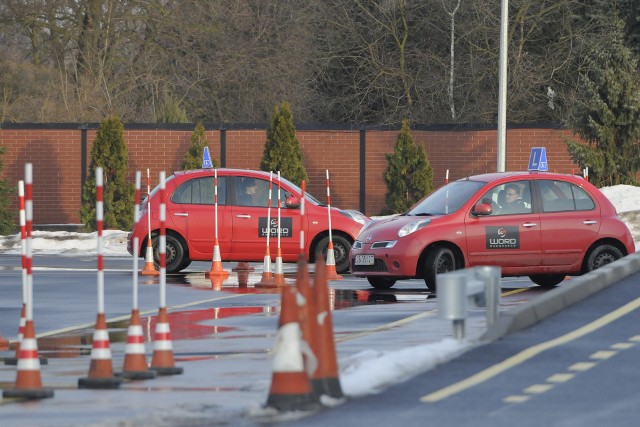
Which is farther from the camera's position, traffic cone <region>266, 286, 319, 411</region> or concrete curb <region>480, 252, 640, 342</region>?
concrete curb <region>480, 252, 640, 342</region>

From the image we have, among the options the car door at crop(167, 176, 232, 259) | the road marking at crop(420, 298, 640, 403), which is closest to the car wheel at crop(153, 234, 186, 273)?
the car door at crop(167, 176, 232, 259)

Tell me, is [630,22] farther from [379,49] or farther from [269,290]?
[269,290]

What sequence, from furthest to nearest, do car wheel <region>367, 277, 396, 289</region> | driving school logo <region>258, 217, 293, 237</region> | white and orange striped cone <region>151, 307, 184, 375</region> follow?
driving school logo <region>258, 217, 293, 237</region> → car wheel <region>367, 277, 396, 289</region> → white and orange striped cone <region>151, 307, 184, 375</region>

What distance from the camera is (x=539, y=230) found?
20969 mm

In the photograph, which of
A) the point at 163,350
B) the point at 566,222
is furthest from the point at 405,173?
the point at 163,350

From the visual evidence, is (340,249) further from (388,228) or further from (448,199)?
(388,228)

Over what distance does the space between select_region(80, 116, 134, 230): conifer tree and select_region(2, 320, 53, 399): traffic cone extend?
27.5m

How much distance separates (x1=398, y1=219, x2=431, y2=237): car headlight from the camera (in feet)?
67.6

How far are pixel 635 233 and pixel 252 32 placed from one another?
26.2 metres

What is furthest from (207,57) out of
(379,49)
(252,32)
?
(379,49)

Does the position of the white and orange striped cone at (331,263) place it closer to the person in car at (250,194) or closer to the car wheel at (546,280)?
the person in car at (250,194)

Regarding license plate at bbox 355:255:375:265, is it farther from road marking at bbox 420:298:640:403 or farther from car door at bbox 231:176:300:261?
road marking at bbox 420:298:640:403

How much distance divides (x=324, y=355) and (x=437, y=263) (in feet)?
34.3

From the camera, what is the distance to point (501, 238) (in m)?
20.8
